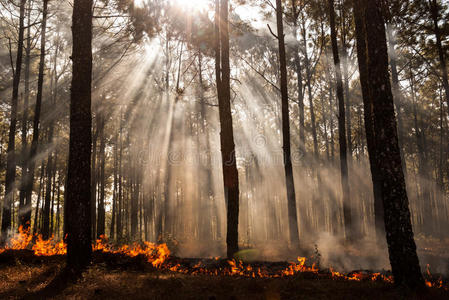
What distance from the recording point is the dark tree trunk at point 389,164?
183 inches

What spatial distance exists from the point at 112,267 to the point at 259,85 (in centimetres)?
2473

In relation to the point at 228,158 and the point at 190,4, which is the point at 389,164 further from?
the point at 190,4

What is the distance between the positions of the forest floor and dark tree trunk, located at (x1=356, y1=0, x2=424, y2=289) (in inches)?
14.9

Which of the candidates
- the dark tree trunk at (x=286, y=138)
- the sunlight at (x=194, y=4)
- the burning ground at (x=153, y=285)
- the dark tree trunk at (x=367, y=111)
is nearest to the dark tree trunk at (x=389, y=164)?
the burning ground at (x=153, y=285)

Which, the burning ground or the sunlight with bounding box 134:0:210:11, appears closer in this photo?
the burning ground

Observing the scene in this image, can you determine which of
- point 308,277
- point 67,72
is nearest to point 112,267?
point 308,277

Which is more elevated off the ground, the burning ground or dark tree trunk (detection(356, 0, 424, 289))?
dark tree trunk (detection(356, 0, 424, 289))

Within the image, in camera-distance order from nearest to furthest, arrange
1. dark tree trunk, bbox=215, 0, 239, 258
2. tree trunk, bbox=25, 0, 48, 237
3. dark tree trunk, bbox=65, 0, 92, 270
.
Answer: dark tree trunk, bbox=65, 0, 92, 270, dark tree trunk, bbox=215, 0, 239, 258, tree trunk, bbox=25, 0, 48, 237

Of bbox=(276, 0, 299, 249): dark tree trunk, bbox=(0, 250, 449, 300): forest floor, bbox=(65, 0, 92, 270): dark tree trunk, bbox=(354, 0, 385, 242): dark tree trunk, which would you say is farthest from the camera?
bbox=(276, 0, 299, 249): dark tree trunk

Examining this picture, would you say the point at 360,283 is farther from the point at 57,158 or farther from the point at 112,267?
the point at 57,158

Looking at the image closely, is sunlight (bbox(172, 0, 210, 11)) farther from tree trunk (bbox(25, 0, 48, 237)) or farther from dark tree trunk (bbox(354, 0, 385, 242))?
dark tree trunk (bbox(354, 0, 385, 242))

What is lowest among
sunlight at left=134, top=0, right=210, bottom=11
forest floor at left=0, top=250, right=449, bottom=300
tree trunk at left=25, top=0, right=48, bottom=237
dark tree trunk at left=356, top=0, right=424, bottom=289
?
forest floor at left=0, top=250, right=449, bottom=300

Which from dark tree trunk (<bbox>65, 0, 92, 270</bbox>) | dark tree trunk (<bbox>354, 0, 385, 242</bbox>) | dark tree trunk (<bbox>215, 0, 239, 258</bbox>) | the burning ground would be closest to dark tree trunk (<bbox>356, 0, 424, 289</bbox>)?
the burning ground

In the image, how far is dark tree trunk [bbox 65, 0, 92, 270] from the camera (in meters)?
5.88
